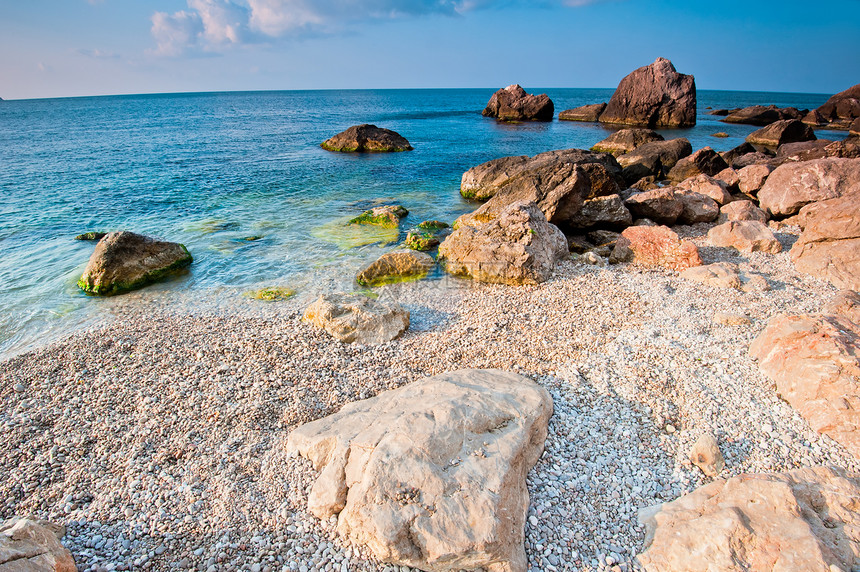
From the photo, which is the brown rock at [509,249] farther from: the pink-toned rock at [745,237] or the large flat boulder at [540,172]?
the pink-toned rock at [745,237]

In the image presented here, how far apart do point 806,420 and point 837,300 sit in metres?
4.71

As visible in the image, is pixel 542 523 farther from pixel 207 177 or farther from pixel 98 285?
pixel 207 177

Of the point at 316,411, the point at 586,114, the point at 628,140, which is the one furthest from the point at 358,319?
the point at 586,114

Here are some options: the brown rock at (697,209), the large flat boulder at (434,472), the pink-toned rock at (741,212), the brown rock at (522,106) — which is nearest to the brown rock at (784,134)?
the pink-toned rock at (741,212)

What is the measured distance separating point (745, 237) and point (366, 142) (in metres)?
34.8

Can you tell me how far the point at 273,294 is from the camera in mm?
12352

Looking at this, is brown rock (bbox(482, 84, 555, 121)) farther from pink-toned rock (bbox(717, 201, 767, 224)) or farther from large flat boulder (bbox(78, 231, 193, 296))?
large flat boulder (bbox(78, 231, 193, 296))

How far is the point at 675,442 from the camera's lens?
6578 mm

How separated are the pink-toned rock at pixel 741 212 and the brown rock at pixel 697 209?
0.90ft

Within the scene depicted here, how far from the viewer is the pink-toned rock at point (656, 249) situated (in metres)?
13.0

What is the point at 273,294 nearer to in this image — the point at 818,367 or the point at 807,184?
the point at 818,367

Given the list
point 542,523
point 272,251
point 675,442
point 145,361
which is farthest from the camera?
point 272,251

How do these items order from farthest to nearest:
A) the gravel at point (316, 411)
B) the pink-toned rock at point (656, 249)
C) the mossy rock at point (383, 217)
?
1. the mossy rock at point (383, 217)
2. the pink-toned rock at point (656, 249)
3. the gravel at point (316, 411)

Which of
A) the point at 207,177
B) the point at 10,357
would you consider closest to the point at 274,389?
the point at 10,357
